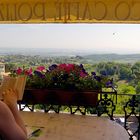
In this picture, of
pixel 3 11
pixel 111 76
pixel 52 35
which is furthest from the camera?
pixel 52 35

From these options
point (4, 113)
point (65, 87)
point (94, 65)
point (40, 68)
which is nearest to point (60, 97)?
point (65, 87)

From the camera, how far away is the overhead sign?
9.73 ft

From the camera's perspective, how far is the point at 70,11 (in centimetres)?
304

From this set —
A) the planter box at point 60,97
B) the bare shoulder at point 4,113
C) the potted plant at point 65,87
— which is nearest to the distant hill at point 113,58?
the potted plant at point 65,87

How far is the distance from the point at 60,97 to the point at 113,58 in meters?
1.15

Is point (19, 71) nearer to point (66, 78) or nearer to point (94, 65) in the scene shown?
point (66, 78)

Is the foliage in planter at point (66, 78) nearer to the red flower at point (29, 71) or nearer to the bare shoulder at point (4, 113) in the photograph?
the red flower at point (29, 71)

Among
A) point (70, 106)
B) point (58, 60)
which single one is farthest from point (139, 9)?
point (70, 106)

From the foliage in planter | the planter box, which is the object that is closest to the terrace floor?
the planter box

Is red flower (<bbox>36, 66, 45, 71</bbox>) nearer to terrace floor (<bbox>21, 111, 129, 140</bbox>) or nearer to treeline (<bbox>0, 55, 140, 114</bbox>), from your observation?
treeline (<bbox>0, 55, 140, 114</bbox>)

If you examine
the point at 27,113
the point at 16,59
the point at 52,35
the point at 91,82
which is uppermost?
the point at 52,35

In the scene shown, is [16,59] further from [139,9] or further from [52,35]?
[52,35]

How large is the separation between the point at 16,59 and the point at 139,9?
1.41 meters

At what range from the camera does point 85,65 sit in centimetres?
282
